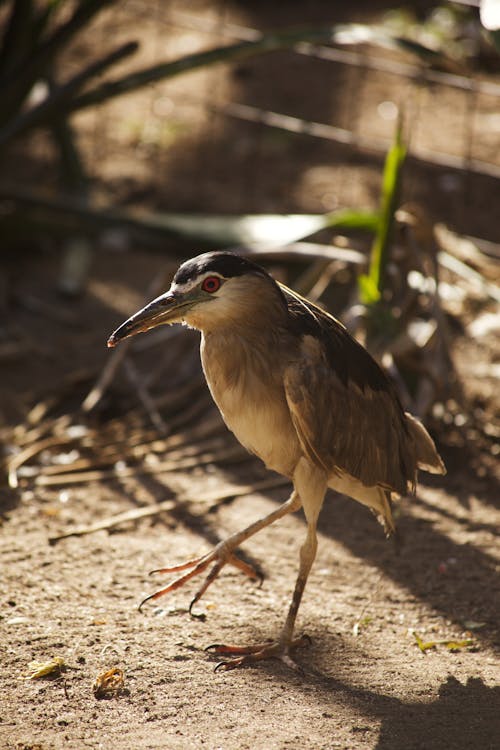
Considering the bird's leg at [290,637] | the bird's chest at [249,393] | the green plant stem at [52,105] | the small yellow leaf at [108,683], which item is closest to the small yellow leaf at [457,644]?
the bird's leg at [290,637]

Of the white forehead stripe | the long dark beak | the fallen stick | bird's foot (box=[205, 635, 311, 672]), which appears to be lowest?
bird's foot (box=[205, 635, 311, 672])

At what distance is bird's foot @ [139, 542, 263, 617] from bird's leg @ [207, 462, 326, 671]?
10.1 inches

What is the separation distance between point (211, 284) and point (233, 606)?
1.40 m

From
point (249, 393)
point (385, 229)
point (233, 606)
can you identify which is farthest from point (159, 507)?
point (385, 229)

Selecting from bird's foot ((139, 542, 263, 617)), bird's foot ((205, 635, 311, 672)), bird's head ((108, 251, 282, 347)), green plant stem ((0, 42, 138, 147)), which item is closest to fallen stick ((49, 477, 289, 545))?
bird's foot ((139, 542, 263, 617))

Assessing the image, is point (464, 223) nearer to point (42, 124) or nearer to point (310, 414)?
point (42, 124)

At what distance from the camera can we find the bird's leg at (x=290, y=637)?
3816mm

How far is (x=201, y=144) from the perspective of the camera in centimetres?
948

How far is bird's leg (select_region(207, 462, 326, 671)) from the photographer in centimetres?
382

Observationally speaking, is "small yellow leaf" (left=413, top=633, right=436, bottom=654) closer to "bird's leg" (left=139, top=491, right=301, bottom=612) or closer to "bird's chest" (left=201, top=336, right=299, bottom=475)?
"bird's leg" (left=139, top=491, right=301, bottom=612)

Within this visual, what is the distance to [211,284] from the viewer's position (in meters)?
3.64

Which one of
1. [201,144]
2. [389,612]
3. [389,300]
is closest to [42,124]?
[389,300]

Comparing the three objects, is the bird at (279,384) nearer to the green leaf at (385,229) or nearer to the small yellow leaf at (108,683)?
the small yellow leaf at (108,683)

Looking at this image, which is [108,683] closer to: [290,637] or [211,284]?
[290,637]
